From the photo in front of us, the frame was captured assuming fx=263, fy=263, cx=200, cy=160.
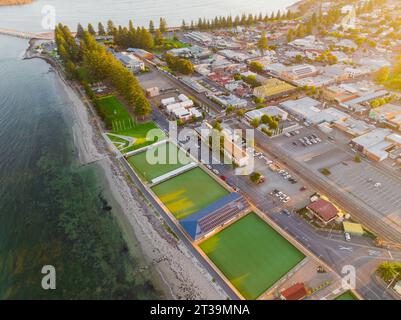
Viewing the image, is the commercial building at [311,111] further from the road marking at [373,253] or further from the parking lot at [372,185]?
the road marking at [373,253]

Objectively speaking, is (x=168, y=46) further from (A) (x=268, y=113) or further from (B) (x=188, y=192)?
(B) (x=188, y=192)

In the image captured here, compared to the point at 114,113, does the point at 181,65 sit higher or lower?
higher

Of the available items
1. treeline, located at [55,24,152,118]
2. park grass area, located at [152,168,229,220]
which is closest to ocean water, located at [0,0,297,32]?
treeline, located at [55,24,152,118]

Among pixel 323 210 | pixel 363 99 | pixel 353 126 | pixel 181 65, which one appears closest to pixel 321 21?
pixel 363 99

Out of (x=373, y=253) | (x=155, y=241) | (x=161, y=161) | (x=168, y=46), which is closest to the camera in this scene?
(x=373, y=253)

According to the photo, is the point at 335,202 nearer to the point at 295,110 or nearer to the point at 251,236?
the point at 251,236
